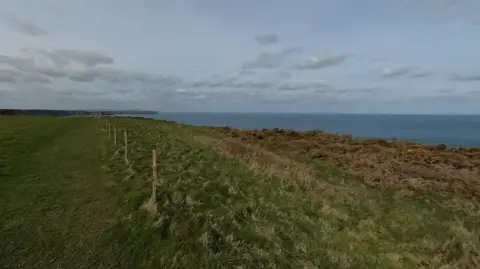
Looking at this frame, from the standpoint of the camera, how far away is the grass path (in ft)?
26.9

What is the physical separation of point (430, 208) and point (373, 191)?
284cm

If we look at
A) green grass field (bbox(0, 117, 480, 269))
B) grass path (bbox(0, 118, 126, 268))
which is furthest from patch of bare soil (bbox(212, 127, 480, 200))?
grass path (bbox(0, 118, 126, 268))

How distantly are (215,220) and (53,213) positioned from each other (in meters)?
5.52

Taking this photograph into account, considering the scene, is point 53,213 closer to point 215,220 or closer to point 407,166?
point 215,220

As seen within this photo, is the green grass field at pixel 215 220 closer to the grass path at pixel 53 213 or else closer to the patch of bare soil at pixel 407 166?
the grass path at pixel 53 213

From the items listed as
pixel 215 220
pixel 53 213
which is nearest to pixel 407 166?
pixel 215 220

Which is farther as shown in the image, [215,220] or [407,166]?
[407,166]

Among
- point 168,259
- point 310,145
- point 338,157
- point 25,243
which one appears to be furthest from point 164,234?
point 310,145

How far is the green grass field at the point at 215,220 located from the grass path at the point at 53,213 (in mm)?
36

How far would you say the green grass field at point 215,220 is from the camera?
8.69 metres

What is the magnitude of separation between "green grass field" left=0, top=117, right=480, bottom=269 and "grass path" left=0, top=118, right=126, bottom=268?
4 centimetres

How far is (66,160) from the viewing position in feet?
62.8

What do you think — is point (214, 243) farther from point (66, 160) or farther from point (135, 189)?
point (66, 160)

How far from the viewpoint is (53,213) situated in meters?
10.8
